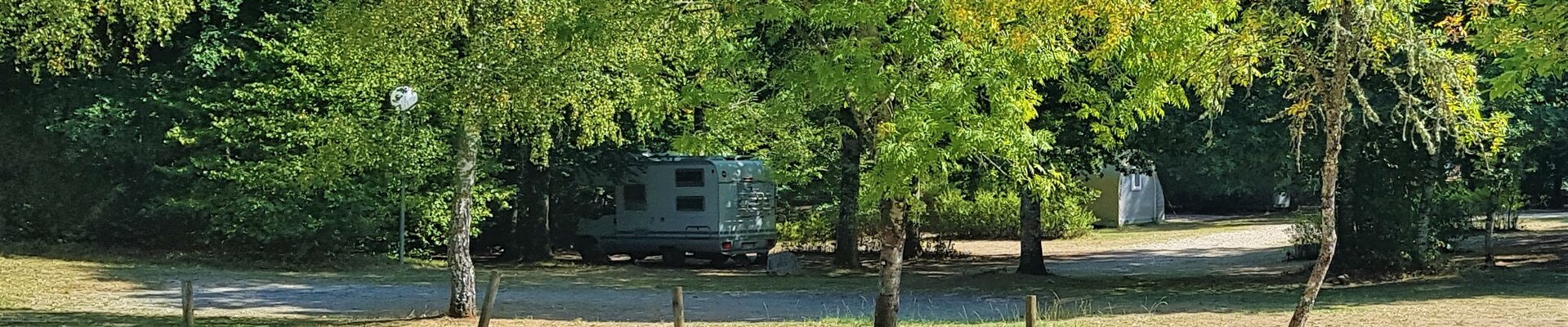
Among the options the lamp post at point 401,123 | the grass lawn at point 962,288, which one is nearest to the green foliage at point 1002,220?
the grass lawn at point 962,288

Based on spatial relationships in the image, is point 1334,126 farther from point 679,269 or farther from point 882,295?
point 679,269

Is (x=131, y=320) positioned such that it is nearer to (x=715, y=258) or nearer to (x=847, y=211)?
(x=847, y=211)

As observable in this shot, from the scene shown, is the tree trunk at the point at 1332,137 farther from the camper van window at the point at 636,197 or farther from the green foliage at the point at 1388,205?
the camper van window at the point at 636,197

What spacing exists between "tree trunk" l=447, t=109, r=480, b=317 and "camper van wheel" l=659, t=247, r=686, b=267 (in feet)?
34.8

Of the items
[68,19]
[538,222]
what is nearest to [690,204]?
[538,222]

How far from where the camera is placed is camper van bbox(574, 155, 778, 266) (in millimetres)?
22375

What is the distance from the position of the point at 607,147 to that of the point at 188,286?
11658mm

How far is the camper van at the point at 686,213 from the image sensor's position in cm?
2238

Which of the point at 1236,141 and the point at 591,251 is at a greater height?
the point at 1236,141

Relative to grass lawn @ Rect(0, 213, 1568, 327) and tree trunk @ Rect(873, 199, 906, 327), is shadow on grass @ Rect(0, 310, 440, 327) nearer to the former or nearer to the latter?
grass lawn @ Rect(0, 213, 1568, 327)

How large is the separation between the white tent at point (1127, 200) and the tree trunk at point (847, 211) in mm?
13101

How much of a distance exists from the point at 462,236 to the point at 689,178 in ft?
35.4

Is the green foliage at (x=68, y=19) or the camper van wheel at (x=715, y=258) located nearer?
the green foliage at (x=68, y=19)

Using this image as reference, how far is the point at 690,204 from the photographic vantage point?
22.5 metres
